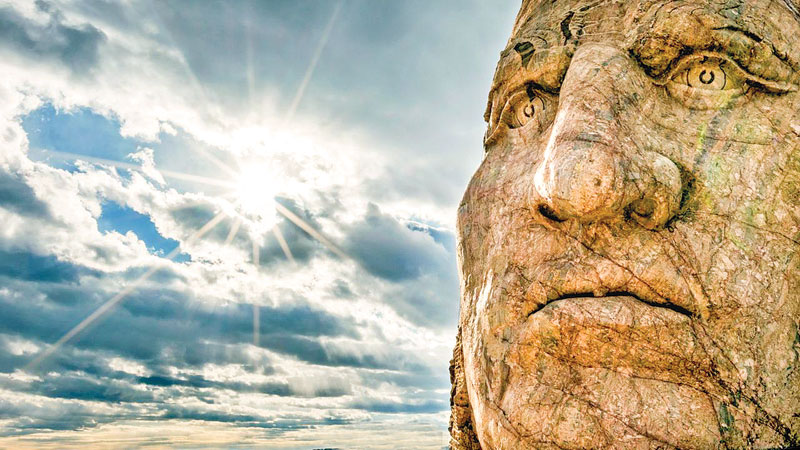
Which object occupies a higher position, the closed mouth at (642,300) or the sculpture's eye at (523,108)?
the sculpture's eye at (523,108)

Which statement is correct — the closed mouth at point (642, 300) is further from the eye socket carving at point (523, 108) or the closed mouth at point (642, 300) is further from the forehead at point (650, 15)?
the forehead at point (650, 15)

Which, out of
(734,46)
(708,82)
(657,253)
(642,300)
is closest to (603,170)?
(657,253)

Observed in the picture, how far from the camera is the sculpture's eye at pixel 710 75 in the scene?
3.85 metres

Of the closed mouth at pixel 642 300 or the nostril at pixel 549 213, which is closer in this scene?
the closed mouth at pixel 642 300

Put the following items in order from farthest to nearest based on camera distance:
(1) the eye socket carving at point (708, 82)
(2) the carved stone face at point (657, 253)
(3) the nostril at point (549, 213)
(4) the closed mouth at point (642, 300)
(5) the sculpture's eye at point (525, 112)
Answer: (5) the sculpture's eye at point (525, 112) < (1) the eye socket carving at point (708, 82) < (3) the nostril at point (549, 213) < (4) the closed mouth at point (642, 300) < (2) the carved stone face at point (657, 253)

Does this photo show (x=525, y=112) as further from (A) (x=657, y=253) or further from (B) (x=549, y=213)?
(A) (x=657, y=253)

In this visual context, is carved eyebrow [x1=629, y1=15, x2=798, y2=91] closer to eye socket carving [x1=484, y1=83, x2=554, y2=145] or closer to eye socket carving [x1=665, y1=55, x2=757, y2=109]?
eye socket carving [x1=665, y1=55, x2=757, y2=109]

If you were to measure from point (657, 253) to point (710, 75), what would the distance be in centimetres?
132

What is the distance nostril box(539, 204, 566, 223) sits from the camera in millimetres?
3729

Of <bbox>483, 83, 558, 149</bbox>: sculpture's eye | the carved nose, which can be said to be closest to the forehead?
<bbox>483, 83, 558, 149</bbox>: sculpture's eye

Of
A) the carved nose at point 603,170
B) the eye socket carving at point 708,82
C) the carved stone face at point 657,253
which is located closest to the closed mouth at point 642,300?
the carved stone face at point 657,253

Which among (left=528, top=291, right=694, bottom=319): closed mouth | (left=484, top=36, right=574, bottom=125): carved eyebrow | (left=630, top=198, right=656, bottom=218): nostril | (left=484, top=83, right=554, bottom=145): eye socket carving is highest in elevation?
(left=484, top=36, right=574, bottom=125): carved eyebrow

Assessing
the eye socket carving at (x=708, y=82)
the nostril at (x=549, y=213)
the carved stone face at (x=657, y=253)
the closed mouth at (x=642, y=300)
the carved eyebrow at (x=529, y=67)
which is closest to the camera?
the carved stone face at (x=657, y=253)

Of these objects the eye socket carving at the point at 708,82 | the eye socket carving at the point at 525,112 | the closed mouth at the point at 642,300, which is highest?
the eye socket carving at the point at 525,112
